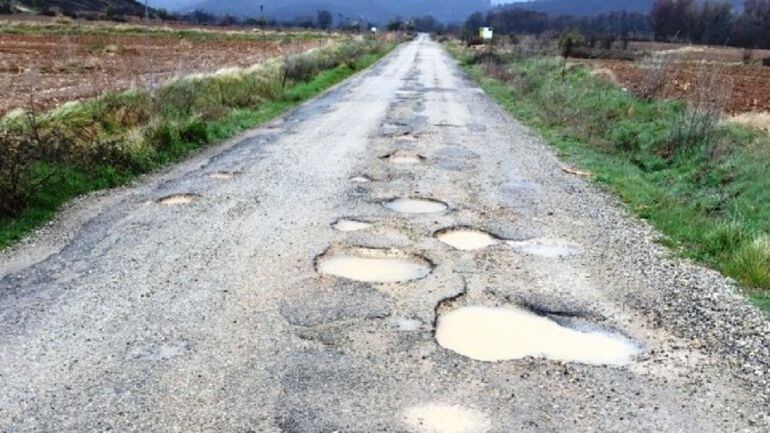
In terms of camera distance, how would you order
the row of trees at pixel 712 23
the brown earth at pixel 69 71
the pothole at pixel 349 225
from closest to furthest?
the pothole at pixel 349 225, the brown earth at pixel 69 71, the row of trees at pixel 712 23

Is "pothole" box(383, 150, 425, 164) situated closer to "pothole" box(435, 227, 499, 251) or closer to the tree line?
"pothole" box(435, 227, 499, 251)

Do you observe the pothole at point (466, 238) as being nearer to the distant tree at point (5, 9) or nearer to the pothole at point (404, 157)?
the pothole at point (404, 157)

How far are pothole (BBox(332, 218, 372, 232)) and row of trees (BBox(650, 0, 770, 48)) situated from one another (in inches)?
2820

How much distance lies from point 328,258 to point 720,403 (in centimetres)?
327

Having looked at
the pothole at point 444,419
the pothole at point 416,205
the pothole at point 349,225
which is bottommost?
the pothole at point 416,205

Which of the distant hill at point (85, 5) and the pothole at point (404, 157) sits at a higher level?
the distant hill at point (85, 5)

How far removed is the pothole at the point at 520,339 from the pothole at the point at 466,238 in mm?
1460

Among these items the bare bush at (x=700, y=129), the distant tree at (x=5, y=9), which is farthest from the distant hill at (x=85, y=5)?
the bare bush at (x=700, y=129)

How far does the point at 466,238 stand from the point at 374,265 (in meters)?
1.19

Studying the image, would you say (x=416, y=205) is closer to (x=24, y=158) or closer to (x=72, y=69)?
(x=24, y=158)

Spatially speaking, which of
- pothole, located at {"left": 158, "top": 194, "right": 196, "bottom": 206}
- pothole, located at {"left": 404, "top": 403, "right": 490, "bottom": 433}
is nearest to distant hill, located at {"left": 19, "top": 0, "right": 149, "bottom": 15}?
pothole, located at {"left": 158, "top": 194, "right": 196, "bottom": 206}

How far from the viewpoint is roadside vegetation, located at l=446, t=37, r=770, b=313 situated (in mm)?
6383

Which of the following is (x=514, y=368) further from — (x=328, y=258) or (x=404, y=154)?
(x=404, y=154)

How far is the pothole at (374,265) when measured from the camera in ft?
18.2
